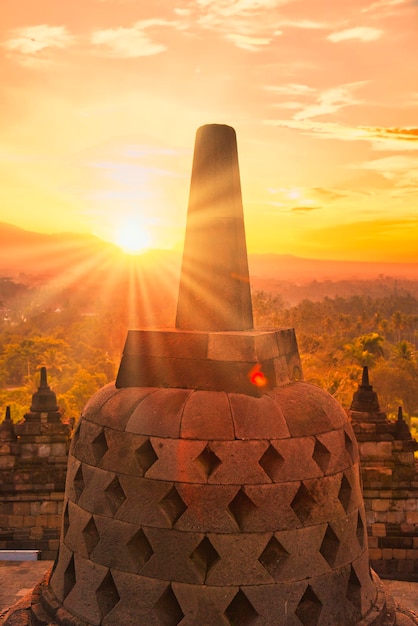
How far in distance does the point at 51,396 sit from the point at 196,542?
34.6 feet

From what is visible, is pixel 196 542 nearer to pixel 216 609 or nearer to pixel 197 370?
pixel 216 609

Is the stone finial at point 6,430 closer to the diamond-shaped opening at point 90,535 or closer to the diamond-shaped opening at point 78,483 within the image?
the diamond-shaped opening at point 78,483

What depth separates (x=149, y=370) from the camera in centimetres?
677

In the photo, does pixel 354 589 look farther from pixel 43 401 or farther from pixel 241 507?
pixel 43 401

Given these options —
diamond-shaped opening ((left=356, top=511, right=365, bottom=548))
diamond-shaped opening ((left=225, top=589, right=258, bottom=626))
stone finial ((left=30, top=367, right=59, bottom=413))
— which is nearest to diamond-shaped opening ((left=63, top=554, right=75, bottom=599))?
diamond-shaped opening ((left=225, top=589, right=258, bottom=626))

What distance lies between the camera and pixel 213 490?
573 centimetres

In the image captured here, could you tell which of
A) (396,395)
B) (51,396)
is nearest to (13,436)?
(51,396)

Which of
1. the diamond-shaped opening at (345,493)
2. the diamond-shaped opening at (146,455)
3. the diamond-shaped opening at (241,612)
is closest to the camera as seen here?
the diamond-shaped opening at (241,612)

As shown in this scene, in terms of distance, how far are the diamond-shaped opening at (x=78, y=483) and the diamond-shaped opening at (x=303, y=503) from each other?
2.33m

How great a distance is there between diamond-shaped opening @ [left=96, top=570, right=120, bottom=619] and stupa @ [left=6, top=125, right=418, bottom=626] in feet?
0.06

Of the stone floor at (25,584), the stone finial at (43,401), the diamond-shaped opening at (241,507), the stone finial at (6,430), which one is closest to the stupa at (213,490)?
the diamond-shaped opening at (241,507)

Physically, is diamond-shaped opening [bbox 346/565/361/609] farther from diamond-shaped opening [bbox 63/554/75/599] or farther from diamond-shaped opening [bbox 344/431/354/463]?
diamond-shaped opening [bbox 63/554/75/599]

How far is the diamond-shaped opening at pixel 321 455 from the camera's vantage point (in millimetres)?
6207

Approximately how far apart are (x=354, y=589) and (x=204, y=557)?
173 centimetres
